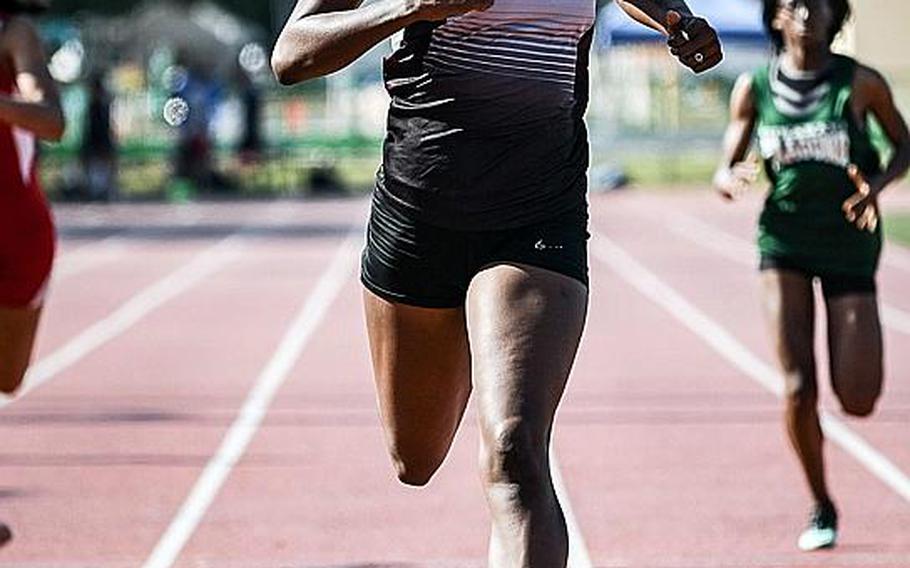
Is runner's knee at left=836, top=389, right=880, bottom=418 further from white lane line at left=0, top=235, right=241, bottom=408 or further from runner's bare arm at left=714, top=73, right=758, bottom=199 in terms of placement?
white lane line at left=0, top=235, right=241, bottom=408

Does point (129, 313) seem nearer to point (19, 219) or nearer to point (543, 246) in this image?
point (19, 219)

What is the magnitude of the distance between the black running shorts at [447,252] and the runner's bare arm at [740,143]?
9.78 ft

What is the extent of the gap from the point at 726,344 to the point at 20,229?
865 centimetres

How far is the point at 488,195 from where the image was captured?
5152 mm

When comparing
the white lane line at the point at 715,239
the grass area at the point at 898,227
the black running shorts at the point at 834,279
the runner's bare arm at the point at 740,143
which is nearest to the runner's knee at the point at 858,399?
the black running shorts at the point at 834,279

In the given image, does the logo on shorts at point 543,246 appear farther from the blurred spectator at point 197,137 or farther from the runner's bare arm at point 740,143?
the blurred spectator at point 197,137

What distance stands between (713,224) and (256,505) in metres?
20.9

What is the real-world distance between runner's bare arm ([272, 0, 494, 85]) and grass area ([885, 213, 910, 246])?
20.3 metres

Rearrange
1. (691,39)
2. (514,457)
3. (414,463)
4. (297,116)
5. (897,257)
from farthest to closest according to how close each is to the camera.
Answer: (297,116)
(897,257)
(414,463)
(691,39)
(514,457)

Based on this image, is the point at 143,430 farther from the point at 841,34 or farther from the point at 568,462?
the point at 841,34

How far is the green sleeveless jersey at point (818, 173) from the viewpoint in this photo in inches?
313

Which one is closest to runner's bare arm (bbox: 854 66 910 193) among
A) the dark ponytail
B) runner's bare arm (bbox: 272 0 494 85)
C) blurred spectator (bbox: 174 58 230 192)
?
the dark ponytail

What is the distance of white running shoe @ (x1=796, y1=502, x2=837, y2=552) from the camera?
8.04 m

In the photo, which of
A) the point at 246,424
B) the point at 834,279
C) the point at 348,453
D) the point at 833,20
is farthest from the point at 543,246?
the point at 246,424
